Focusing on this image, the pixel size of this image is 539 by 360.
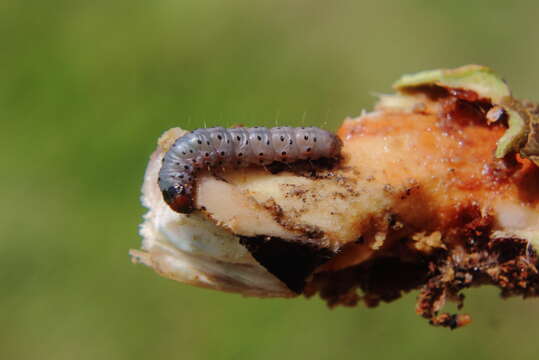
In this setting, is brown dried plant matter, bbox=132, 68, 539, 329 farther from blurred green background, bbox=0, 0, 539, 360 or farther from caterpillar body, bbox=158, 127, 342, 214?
blurred green background, bbox=0, 0, 539, 360

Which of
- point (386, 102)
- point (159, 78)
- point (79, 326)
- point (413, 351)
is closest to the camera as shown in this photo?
point (386, 102)

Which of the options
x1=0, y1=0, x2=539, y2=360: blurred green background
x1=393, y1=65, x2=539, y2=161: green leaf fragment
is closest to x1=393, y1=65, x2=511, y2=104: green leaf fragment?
x1=393, y1=65, x2=539, y2=161: green leaf fragment

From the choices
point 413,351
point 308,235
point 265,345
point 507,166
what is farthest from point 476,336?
point 308,235

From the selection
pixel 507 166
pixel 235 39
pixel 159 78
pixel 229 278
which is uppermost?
pixel 235 39

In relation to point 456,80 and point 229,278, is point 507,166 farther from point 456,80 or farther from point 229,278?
point 229,278

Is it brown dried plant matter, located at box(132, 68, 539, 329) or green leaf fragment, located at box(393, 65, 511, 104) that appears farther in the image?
green leaf fragment, located at box(393, 65, 511, 104)

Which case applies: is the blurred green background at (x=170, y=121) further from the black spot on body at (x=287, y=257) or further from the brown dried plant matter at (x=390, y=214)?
the black spot on body at (x=287, y=257)

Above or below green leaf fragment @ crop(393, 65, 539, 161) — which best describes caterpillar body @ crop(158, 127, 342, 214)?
below
